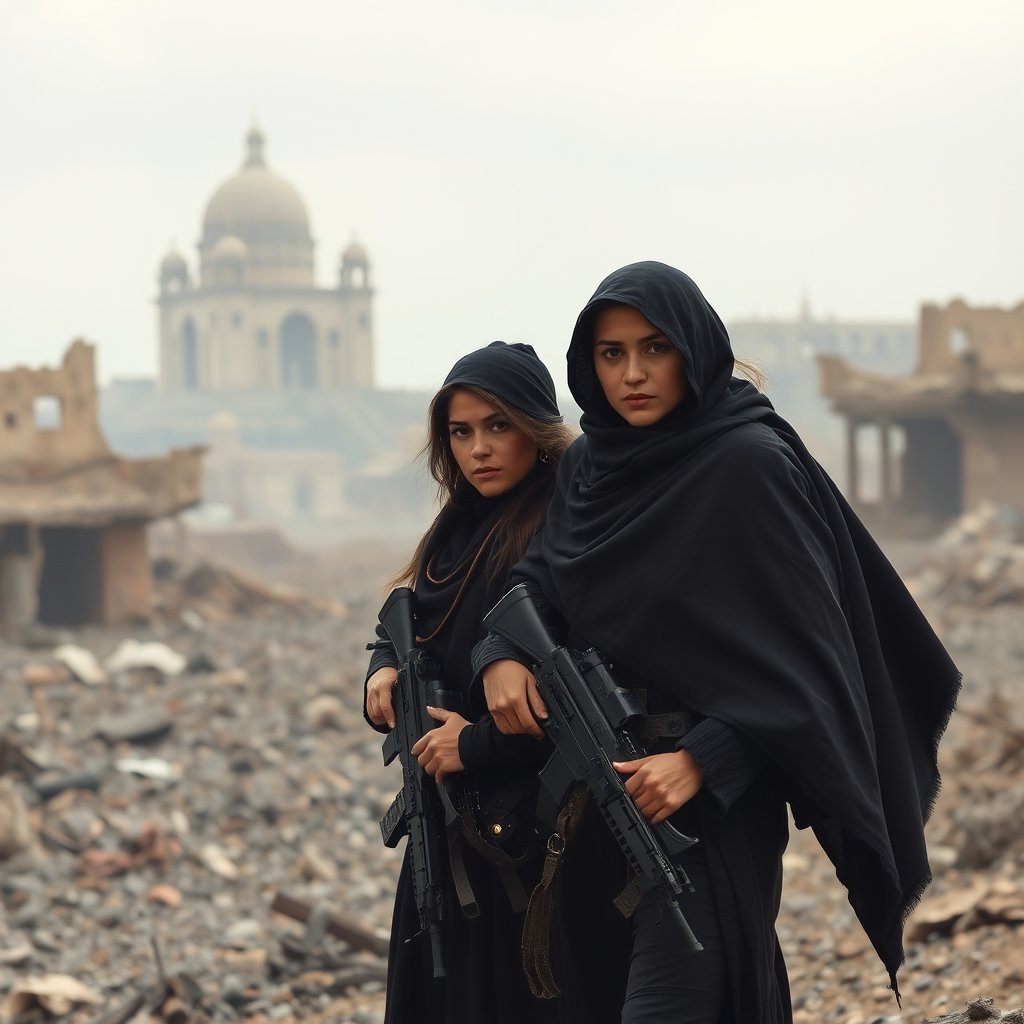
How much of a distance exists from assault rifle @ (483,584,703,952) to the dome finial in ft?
251

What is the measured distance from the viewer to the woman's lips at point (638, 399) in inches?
106

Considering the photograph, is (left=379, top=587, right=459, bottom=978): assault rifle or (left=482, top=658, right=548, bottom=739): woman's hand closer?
(left=482, top=658, right=548, bottom=739): woman's hand

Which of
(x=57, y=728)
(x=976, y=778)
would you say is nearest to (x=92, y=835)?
(x=57, y=728)

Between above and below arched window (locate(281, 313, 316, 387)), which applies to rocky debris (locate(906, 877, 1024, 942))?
below

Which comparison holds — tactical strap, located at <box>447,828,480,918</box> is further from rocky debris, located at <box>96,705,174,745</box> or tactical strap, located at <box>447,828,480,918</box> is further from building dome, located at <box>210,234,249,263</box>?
building dome, located at <box>210,234,249,263</box>

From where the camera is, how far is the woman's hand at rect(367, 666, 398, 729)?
10.6 ft

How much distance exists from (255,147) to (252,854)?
237 feet

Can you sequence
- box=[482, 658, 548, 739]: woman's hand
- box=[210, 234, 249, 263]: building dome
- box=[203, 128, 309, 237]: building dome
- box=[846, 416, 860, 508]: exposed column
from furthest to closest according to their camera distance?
box=[203, 128, 309, 237]: building dome, box=[210, 234, 249, 263]: building dome, box=[846, 416, 860, 508]: exposed column, box=[482, 658, 548, 739]: woman's hand

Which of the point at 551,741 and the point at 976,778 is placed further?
the point at 976,778

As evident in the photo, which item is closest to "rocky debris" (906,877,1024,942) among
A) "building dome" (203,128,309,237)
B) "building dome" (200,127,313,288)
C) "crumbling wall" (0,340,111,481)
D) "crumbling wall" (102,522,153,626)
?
"crumbling wall" (102,522,153,626)

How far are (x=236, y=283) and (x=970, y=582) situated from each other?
56.7 metres

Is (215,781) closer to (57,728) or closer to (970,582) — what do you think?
(57,728)

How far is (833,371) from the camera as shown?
24562 millimetres

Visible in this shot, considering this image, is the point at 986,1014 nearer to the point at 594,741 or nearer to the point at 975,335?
the point at 594,741
